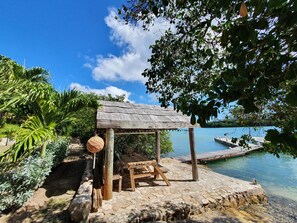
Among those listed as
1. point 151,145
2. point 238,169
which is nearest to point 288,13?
point 151,145

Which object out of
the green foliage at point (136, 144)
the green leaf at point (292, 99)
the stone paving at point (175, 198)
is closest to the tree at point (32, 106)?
the stone paving at point (175, 198)

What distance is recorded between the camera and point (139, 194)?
5.59m

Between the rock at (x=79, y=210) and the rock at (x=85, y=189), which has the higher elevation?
the rock at (x=85, y=189)

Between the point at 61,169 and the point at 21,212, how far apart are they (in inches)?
133

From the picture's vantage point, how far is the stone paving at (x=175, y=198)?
4.41 m

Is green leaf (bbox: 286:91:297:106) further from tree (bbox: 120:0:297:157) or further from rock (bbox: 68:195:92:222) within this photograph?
rock (bbox: 68:195:92:222)

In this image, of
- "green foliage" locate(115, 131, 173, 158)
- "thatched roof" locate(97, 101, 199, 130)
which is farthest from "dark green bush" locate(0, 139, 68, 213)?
"green foliage" locate(115, 131, 173, 158)

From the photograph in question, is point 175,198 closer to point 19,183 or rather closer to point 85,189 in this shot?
point 85,189

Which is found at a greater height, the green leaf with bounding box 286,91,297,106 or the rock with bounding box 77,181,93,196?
the green leaf with bounding box 286,91,297,106

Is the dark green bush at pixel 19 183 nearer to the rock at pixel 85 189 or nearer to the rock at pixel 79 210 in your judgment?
the rock at pixel 85 189

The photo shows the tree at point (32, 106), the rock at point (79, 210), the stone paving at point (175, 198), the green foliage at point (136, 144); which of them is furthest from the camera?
the green foliage at point (136, 144)

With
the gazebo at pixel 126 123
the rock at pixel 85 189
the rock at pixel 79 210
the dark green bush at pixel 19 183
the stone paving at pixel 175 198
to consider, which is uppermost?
the gazebo at pixel 126 123

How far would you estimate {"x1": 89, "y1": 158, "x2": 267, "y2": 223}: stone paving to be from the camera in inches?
174

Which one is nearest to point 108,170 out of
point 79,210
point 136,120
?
point 79,210
